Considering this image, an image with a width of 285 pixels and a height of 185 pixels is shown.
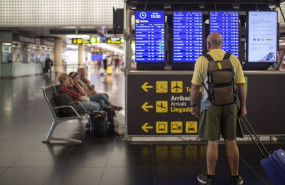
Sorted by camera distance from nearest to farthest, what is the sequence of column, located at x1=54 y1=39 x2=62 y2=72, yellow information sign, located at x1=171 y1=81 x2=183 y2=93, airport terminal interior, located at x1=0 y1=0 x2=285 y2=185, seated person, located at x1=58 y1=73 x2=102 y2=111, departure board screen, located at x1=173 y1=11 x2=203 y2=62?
1. airport terminal interior, located at x1=0 y1=0 x2=285 y2=185
2. yellow information sign, located at x1=171 y1=81 x2=183 y2=93
3. departure board screen, located at x1=173 y1=11 x2=203 y2=62
4. seated person, located at x1=58 y1=73 x2=102 y2=111
5. column, located at x1=54 y1=39 x2=62 y2=72

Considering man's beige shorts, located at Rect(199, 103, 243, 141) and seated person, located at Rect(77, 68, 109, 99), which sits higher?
seated person, located at Rect(77, 68, 109, 99)

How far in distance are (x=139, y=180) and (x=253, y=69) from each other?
10.2 ft

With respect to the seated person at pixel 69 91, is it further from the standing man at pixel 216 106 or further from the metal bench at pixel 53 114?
the standing man at pixel 216 106

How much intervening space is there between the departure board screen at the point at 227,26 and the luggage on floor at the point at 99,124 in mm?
2312

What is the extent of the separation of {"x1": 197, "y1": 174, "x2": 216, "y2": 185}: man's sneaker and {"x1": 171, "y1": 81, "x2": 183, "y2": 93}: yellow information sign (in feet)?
6.15

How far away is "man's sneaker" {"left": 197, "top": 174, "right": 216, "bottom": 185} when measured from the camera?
3.48m

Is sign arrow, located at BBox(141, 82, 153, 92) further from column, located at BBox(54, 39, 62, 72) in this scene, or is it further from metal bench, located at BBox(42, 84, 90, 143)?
column, located at BBox(54, 39, 62, 72)

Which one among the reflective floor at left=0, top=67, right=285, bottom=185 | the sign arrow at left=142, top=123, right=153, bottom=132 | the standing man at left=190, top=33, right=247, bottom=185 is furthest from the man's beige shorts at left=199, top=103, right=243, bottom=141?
the sign arrow at left=142, top=123, right=153, bottom=132

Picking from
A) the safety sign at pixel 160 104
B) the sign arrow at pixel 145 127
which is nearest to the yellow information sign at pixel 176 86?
the safety sign at pixel 160 104

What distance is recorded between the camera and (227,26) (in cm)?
548

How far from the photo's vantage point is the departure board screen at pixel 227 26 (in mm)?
5457

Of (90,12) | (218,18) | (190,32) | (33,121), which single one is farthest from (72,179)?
(90,12)

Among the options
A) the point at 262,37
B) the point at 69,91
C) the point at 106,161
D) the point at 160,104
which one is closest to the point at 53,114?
the point at 69,91

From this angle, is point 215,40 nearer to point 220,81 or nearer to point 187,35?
point 220,81
